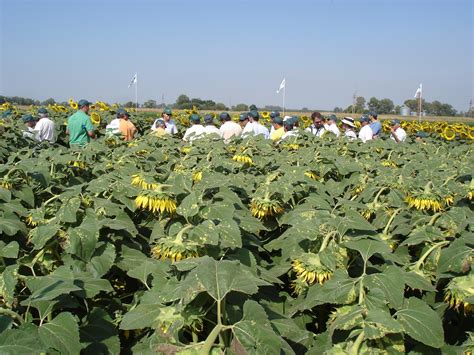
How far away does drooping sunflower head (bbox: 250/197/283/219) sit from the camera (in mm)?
2699

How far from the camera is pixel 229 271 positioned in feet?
4.73

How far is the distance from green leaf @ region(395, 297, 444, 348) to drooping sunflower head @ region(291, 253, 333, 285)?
36 centimetres

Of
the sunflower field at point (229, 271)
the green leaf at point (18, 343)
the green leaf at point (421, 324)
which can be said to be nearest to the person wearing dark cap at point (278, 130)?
the sunflower field at point (229, 271)

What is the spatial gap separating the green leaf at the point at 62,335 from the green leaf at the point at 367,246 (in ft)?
3.43

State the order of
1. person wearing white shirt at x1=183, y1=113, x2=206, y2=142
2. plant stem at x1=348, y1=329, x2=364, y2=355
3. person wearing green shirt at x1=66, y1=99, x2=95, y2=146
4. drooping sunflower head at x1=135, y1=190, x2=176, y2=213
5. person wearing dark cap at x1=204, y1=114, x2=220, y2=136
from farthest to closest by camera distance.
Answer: person wearing green shirt at x1=66, y1=99, x2=95, y2=146 < person wearing dark cap at x1=204, y1=114, x2=220, y2=136 < person wearing white shirt at x1=183, y1=113, x2=206, y2=142 < drooping sunflower head at x1=135, y1=190, x2=176, y2=213 < plant stem at x1=348, y1=329, x2=364, y2=355

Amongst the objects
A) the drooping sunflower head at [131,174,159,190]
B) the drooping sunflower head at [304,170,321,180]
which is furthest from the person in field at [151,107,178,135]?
the drooping sunflower head at [131,174,159,190]

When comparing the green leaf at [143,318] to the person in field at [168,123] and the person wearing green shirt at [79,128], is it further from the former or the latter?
the person in field at [168,123]

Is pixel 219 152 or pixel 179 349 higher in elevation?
pixel 219 152

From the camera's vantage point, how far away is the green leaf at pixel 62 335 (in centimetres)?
150

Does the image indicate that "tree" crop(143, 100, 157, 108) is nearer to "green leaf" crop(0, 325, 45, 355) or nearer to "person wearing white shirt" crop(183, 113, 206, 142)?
"person wearing white shirt" crop(183, 113, 206, 142)

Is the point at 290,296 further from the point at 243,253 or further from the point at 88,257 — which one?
the point at 88,257

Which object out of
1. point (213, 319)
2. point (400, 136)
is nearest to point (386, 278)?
point (213, 319)

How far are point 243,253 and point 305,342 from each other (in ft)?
1.47

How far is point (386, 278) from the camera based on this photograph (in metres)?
1.68
